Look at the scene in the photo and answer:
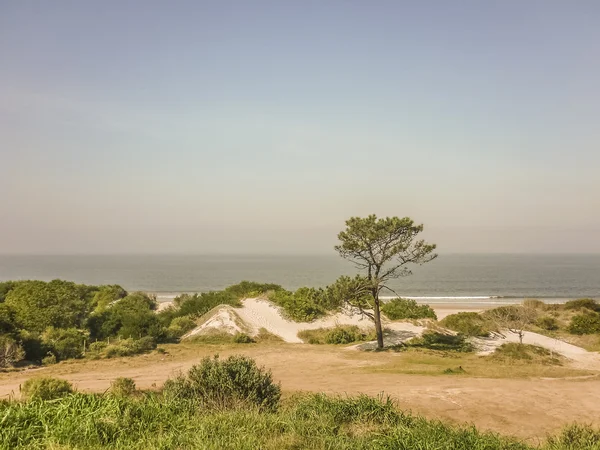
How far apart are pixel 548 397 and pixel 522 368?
6602mm

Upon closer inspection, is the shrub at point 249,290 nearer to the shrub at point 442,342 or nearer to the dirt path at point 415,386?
the dirt path at point 415,386

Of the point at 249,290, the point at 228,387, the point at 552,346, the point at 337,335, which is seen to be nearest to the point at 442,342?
the point at 337,335

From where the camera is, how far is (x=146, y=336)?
96.5ft

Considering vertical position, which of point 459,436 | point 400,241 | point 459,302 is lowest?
point 459,302

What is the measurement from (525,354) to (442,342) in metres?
5.90

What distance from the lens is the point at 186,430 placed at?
7180mm

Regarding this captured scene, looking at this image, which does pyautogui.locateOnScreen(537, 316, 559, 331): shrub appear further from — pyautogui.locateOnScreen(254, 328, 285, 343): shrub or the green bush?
the green bush

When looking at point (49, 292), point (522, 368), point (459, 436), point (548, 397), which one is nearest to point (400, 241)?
point (522, 368)

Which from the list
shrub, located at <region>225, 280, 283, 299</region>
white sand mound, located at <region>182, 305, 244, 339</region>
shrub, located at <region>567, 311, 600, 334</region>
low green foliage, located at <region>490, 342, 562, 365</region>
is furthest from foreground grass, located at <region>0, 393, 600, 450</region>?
shrub, located at <region>225, 280, 283, 299</region>

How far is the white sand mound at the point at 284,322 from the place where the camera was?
3480cm

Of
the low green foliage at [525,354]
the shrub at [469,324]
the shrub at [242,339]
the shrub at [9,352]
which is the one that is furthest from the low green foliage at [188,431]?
the shrub at [469,324]

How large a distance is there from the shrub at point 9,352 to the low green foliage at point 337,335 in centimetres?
1949

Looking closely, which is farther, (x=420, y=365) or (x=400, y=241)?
(x=400, y=241)

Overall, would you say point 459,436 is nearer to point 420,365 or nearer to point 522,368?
point 420,365
